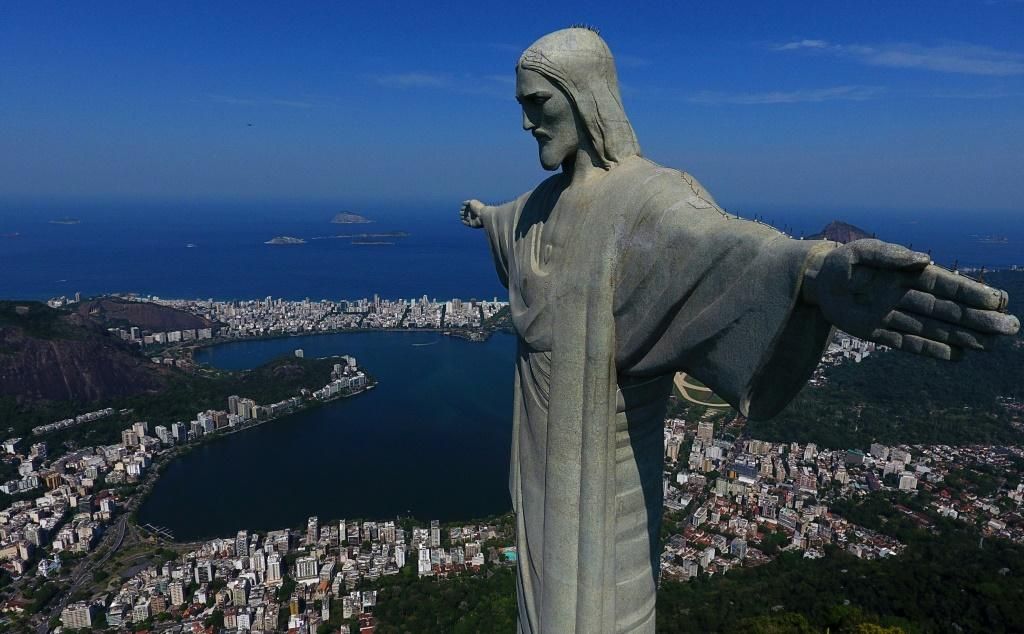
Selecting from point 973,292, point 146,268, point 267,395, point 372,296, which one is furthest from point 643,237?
point 146,268

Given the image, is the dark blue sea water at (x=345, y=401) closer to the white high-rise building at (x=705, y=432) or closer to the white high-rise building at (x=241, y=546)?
the white high-rise building at (x=241, y=546)

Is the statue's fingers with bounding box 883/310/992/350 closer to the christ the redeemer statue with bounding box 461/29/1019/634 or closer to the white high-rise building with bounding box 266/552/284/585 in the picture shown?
the christ the redeemer statue with bounding box 461/29/1019/634

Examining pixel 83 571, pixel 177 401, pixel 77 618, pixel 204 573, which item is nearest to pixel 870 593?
pixel 204 573

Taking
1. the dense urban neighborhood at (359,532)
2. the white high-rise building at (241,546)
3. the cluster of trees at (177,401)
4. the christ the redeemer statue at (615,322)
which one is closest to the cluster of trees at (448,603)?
the dense urban neighborhood at (359,532)

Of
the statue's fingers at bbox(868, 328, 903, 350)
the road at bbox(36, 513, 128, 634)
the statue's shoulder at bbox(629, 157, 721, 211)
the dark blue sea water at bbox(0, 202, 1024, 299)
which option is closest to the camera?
the statue's fingers at bbox(868, 328, 903, 350)

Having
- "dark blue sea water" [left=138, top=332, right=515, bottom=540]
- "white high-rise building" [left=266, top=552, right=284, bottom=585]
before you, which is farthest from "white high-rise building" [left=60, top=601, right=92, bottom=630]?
"dark blue sea water" [left=138, top=332, right=515, bottom=540]

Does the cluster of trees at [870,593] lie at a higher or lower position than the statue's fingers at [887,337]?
lower

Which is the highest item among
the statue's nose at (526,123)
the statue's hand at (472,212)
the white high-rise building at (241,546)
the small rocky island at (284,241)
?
the statue's nose at (526,123)
